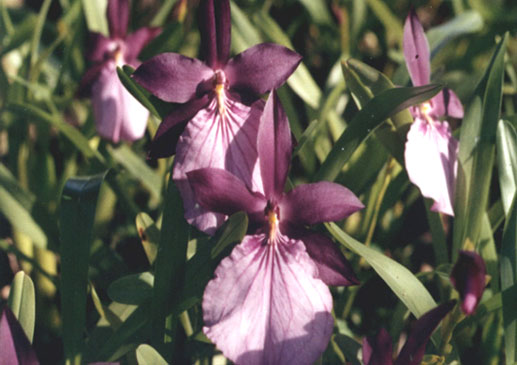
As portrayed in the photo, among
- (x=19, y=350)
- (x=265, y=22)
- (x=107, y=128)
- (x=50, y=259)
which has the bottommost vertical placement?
(x=50, y=259)

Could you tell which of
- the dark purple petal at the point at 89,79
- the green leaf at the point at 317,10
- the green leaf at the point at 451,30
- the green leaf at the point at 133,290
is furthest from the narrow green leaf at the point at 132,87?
the green leaf at the point at 317,10

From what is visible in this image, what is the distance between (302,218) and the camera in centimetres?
73

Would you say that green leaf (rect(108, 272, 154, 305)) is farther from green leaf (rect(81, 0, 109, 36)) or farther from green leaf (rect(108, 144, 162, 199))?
green leaf (rect(81, 0, 109, 36))

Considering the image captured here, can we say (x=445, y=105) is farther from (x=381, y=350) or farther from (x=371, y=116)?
(x=381, y=350)

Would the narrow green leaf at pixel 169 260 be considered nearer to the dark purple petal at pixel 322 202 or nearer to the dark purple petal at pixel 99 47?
the dark purple petal at pixel 322 202

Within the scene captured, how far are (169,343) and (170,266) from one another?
12 cm

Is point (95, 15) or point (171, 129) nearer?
point (171, 129)

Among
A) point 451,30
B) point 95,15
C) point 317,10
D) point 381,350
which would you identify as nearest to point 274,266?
point 381,350

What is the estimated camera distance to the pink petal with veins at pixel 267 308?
0.67 meters

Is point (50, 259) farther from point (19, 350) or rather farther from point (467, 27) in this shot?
point (467, 27)

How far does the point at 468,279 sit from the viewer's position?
24.0 inches

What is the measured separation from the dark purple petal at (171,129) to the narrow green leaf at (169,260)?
5cm

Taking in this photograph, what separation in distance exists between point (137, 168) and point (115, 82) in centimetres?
22

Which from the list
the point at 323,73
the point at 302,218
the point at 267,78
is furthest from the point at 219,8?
the point at 323,73
